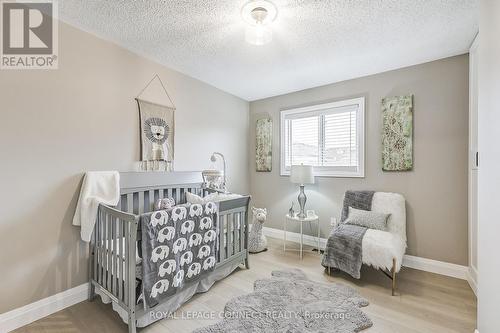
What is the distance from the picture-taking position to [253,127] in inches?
163

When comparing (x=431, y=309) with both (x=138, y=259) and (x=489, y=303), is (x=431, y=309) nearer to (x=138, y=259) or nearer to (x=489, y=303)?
(x=489, y=303)

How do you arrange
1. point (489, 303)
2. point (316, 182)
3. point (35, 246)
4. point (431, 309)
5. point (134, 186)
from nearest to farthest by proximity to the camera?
1. point (489, 303)
2. point (35, 246)
3. point (431, 309)
4. point (134, 186)
5. point (316, 182)

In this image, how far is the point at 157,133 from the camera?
262 cm

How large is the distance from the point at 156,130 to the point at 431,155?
3191 millimetres

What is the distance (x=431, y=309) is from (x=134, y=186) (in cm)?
293

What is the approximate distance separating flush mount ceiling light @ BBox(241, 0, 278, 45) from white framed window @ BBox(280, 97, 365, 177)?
1741 mm

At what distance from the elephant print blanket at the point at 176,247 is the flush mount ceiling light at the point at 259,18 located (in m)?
1.53

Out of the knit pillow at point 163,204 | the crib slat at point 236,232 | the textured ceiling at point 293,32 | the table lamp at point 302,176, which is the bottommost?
the crib slat at point 236,232

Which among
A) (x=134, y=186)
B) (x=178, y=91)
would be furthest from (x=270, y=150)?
(x=134, y=186)

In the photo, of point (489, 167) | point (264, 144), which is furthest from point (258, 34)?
point (264, 144)

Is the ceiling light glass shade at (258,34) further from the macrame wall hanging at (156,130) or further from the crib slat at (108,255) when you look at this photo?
the crib slat at (108,255)

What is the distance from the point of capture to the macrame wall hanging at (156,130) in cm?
250

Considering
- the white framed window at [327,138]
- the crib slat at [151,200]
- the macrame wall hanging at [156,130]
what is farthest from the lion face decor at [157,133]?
the white framed window at [327,138]

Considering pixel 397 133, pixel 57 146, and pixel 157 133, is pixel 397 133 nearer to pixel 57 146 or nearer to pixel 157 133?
pixel 157 133
